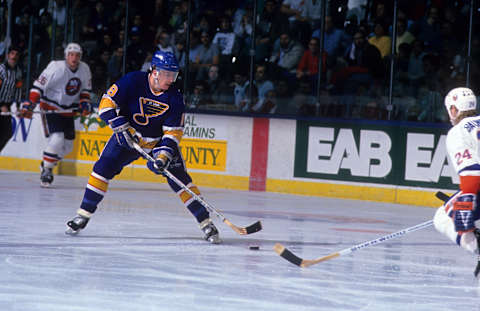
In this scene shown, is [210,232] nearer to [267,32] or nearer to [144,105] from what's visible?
[144,105]

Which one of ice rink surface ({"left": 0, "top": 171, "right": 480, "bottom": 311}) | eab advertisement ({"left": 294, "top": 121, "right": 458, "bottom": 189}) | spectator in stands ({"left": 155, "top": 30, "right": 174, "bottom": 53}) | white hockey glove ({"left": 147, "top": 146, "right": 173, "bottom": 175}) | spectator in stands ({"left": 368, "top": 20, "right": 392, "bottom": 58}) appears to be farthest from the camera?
spectator in stands ({"left": 155, "top": 30, "right": 174, "bottom": 53})

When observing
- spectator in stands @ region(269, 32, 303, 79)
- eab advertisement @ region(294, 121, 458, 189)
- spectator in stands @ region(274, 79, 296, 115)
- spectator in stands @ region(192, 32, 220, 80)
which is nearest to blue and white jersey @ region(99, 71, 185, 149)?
eab advertisement @ region(294, 121, 458, 189)

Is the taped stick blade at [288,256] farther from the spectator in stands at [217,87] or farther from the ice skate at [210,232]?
the spectator in stands at [217,87]

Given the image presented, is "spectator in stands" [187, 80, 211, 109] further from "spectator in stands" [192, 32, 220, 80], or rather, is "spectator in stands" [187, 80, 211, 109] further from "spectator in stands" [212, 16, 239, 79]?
"spectator in stands" [212, 16, 239, 79]

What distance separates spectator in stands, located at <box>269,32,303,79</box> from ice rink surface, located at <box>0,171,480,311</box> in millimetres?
2257

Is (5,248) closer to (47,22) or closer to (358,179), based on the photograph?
(358,179)

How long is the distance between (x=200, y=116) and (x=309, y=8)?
5.61 feet

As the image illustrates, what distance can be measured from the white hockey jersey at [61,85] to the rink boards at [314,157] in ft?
4.06

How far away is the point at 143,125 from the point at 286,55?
4.46m

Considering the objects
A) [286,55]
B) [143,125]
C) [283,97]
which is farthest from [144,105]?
[286,55]

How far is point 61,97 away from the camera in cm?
944

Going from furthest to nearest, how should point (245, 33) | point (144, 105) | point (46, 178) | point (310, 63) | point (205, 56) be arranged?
point (205, 56), point (245, 33), point (310, 63), point (46, 178), point (144, 105)

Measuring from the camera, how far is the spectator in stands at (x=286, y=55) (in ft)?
32.5

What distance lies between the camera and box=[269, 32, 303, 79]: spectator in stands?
9.91 meters
